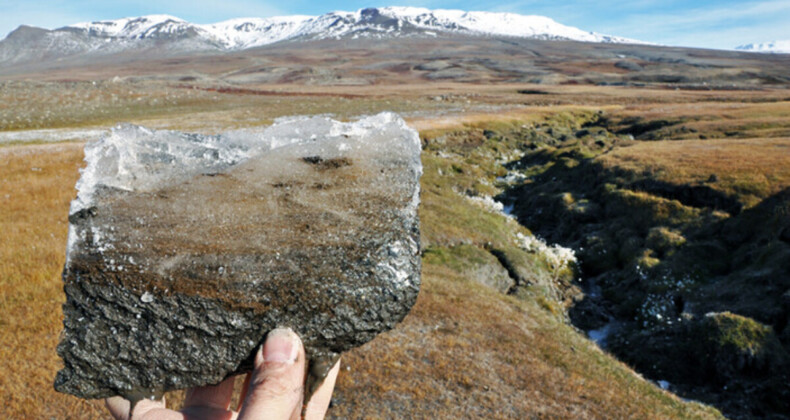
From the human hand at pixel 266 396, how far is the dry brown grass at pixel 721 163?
28049mm

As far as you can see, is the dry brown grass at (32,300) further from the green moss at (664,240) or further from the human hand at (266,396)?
the green moss at (664,240)

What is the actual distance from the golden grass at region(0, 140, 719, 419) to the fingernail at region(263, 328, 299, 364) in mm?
5682

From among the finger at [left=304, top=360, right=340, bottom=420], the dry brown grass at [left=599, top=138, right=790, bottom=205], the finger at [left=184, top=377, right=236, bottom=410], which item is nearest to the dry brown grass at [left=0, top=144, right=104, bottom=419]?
the finger at [left=184, top=377, right=236, bottom=410]

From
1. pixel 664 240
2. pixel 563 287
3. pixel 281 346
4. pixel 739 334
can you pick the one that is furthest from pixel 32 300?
pixel 664 240

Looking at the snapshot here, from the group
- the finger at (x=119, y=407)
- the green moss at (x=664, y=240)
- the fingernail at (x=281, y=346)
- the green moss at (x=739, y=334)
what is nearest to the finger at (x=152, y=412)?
the finger at (x=119, y=407)

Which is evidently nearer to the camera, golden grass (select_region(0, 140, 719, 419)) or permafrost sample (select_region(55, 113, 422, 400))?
permafrost sample (select_region(55, 113, 422, 400))

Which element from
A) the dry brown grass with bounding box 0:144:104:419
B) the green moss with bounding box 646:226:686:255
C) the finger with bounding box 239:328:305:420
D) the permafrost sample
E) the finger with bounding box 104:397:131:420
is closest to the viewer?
the finger with bounding box 239:328:305:420

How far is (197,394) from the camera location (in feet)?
16.2

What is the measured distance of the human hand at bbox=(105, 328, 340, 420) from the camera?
3.75 m

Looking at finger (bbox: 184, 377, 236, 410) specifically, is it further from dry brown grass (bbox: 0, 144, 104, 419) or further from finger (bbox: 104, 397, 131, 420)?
dry brown grass (bbox: 0, 144, 104, 419)

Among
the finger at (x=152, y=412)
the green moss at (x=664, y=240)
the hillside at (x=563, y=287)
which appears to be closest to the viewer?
the finger at (x=152, y=412)

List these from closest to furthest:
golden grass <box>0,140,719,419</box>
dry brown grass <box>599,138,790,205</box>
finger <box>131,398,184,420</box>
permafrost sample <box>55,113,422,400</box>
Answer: finger <box>131,398,184,420</box>
permafrost sample <box>55,113,422,400</box>
golden grass <box>0,140,719,419</box>
dry brown grass <box>599,138,790,205</box>

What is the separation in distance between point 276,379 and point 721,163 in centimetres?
3589

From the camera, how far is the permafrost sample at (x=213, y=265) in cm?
434
